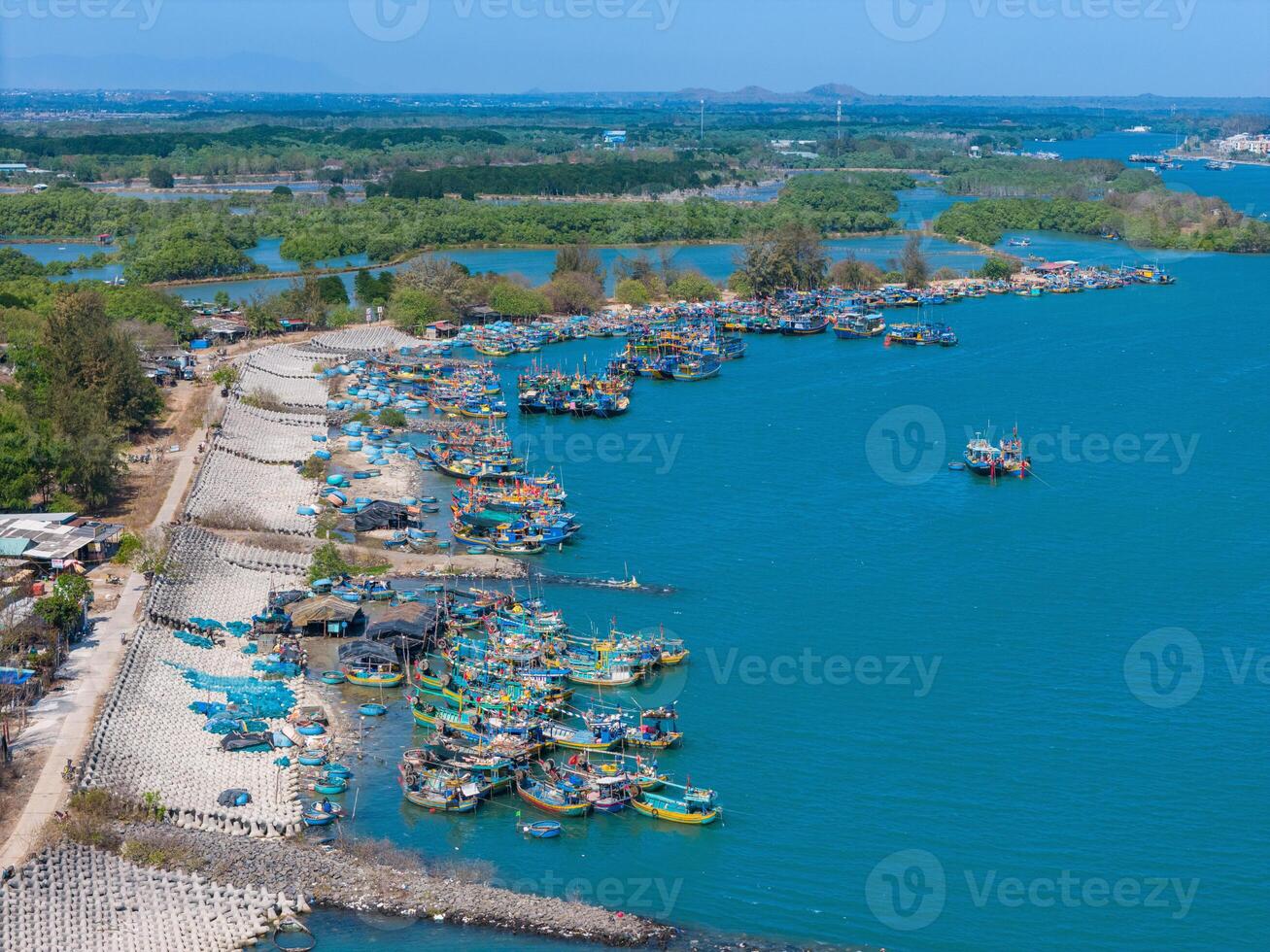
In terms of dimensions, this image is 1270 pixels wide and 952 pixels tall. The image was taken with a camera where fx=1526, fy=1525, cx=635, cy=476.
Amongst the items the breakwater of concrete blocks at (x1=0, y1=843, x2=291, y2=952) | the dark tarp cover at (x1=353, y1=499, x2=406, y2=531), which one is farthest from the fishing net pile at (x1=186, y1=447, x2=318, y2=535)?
the breakwater of concrete blocks at (x1=0, y1=843, x2=291, y2=952)

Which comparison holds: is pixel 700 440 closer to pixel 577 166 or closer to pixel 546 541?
pixel 546 541

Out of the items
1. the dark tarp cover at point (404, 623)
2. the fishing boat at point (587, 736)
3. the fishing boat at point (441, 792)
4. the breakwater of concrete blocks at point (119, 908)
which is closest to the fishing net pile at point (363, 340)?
the dark tarp cover at point (404, 623)

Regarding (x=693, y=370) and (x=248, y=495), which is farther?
(x=693, y=370)

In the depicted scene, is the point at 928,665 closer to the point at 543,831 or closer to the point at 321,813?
the point at 543,831

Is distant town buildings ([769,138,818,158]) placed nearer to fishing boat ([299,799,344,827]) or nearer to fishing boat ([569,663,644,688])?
fishing boat ([569,663,644,688])

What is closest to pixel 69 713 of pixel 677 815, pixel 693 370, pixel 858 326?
pixel 677 815

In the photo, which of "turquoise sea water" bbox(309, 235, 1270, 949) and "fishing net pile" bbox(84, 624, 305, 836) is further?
"fishing net pile" bbox(84, 624, 305, 836)

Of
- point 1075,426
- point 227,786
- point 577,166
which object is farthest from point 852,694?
point 577,166
